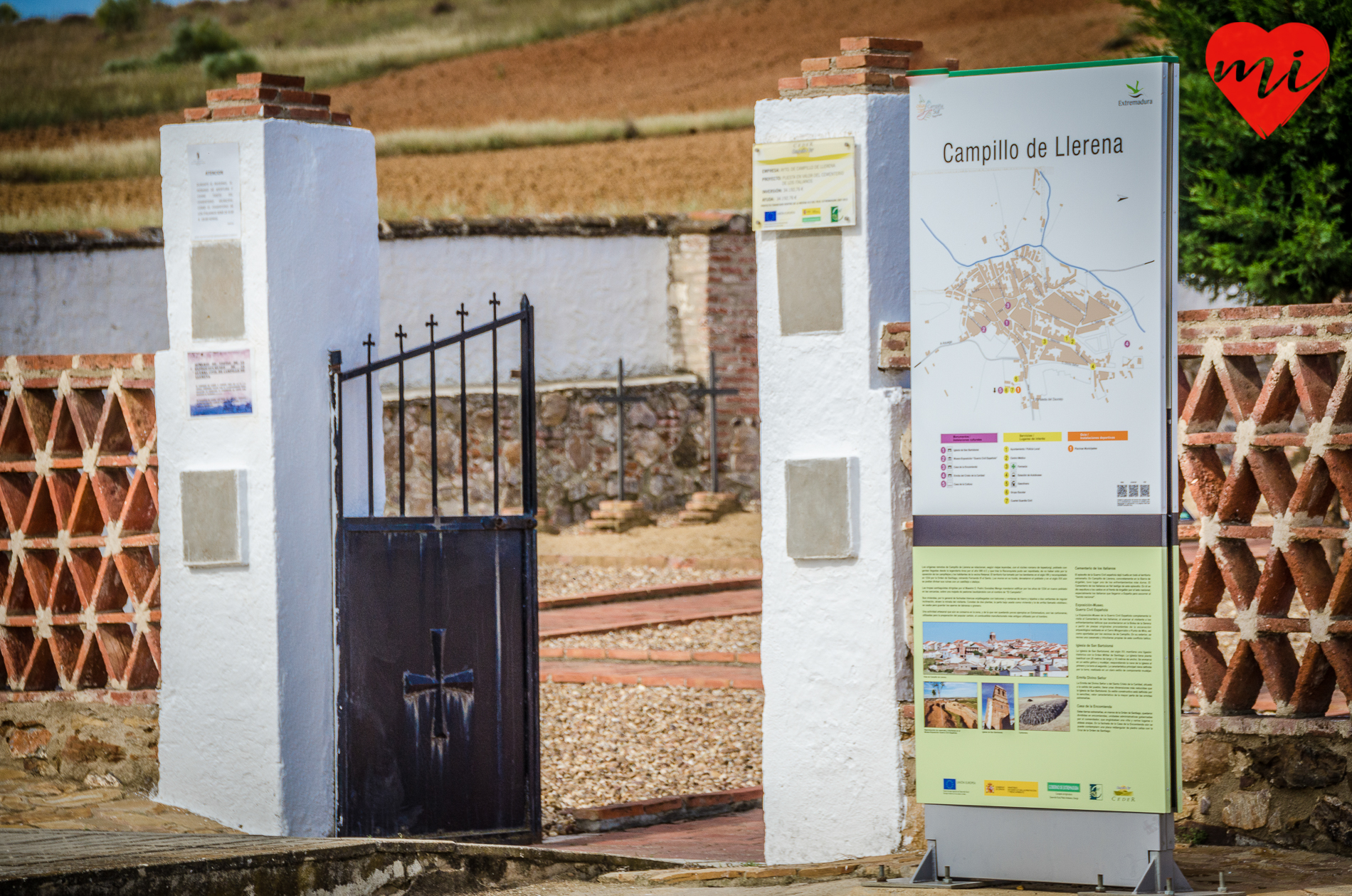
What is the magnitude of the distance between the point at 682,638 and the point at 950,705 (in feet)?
20.9

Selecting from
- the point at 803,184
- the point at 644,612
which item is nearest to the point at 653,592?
the point at 644,612

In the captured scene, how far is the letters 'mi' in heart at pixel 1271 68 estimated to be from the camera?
307 inches

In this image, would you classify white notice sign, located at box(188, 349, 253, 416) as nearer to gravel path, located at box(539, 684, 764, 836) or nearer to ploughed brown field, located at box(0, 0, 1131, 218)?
gravel path, located at box(539, 684, 764, 836)

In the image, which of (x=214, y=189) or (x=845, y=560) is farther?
(x=214, y=189)

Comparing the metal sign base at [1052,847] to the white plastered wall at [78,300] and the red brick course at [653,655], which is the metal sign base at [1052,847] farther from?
the white plastered wall at [78,300]

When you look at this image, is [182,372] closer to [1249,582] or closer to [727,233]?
[1249,582]

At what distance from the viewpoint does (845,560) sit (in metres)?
5.00

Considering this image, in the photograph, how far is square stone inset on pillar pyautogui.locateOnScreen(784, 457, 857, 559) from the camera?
4.98 m

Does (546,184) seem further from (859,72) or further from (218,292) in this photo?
(859,72)

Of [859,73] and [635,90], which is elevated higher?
[635,90]

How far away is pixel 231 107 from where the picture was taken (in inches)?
224

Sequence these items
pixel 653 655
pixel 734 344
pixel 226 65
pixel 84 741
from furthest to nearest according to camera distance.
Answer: pixel 226 65, pixel 734 344, pixel 653 655, pixel 84 741

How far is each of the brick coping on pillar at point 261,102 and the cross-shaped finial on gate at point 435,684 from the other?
204 cm

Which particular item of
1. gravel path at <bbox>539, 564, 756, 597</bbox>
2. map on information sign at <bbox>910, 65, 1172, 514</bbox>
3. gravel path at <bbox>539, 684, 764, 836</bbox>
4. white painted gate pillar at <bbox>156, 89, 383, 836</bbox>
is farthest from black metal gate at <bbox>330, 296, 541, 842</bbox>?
gravel path at <bbox>539, 564, 756, 597</bbox>
